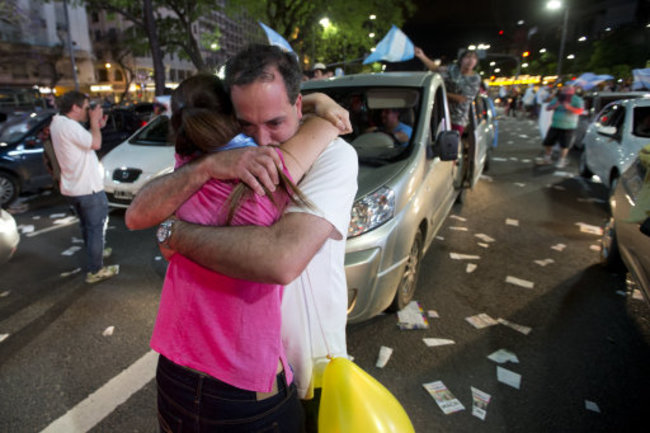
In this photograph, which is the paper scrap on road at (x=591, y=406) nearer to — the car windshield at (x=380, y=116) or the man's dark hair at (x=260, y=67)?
the car windshield at (x=380, y=116)

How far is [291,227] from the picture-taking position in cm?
101

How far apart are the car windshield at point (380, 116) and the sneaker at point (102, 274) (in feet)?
9.92

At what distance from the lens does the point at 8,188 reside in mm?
7434

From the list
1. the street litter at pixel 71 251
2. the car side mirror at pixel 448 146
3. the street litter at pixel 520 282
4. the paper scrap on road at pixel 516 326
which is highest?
the car side mirror at pixel 448 146

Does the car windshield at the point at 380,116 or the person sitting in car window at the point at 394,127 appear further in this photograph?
the person sitting in car window at the point at 394,127

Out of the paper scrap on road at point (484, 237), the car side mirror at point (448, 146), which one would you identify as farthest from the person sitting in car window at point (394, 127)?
the paper scrap on road at point (484, 237)

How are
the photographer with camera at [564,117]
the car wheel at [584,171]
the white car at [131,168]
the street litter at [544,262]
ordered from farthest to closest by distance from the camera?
1. the photographer with camera at [564,117]
2. the car wheel at [584,171]
3. the white car at [131,168]
4. the street litter at [544,262]

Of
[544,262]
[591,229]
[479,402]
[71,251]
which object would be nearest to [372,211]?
[479,402]

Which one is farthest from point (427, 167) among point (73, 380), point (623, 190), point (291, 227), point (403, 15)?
point (403, 15)

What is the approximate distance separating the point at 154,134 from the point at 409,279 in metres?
5.94

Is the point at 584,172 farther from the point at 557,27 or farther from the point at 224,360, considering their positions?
the point at 557,27

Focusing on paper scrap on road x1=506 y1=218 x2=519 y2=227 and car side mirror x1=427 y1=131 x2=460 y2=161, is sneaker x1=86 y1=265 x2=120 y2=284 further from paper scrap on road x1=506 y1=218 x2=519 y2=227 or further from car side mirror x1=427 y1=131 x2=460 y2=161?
paper scrap on road x1=506 y1=218 x2=519 y2=227

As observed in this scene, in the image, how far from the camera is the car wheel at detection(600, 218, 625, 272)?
14.6 feet

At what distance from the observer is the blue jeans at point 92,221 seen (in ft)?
14.0
